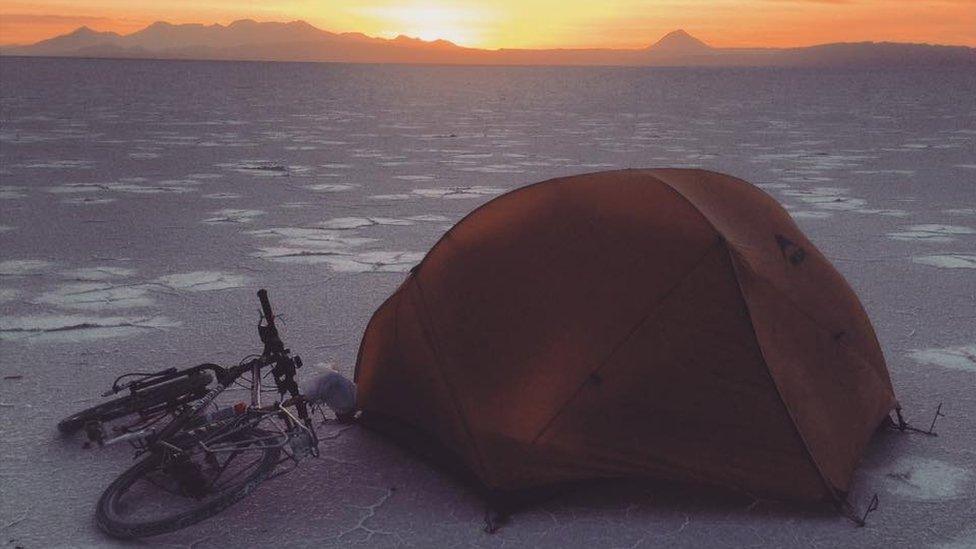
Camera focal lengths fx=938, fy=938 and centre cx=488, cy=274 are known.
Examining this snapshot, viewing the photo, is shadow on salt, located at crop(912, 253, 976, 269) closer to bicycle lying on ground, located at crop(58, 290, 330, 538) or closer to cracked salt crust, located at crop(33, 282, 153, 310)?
bicycle lying on ground, located at crop(58, 290, 330, 538)

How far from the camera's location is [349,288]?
580 centimetres

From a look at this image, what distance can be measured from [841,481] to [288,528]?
5.85 feet

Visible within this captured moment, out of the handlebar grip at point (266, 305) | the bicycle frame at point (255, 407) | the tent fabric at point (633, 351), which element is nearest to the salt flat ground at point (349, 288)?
the tent fabric at point (633, 351)

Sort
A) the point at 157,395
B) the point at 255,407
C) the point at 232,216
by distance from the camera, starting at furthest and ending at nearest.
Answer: the point at 232,216
the point at 157,395
the point at 255,407

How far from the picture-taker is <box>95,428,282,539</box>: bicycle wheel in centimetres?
286

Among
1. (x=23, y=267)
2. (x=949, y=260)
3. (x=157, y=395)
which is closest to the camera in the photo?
(x=157, y=395)

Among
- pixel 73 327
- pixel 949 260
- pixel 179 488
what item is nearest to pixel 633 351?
pixel 179 488

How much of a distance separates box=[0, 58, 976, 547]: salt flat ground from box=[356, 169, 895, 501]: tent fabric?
14cm

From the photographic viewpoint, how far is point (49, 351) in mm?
4562

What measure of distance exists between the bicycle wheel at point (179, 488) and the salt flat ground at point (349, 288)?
85 mm

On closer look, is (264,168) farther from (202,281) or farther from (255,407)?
(255,407)

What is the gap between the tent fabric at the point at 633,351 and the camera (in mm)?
3018

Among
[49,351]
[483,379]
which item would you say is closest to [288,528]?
[483,379]

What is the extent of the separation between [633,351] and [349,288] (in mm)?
3069
